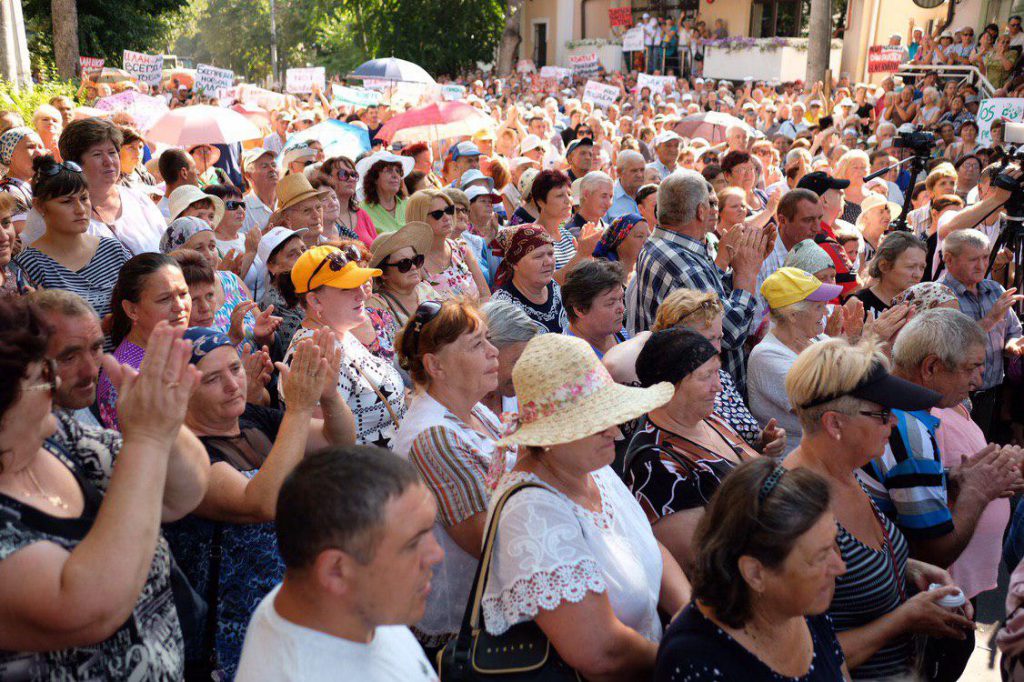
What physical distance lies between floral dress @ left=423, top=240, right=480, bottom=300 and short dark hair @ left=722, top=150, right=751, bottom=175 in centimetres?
282

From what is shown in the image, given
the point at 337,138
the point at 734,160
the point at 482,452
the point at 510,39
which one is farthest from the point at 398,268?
the point at 510,39

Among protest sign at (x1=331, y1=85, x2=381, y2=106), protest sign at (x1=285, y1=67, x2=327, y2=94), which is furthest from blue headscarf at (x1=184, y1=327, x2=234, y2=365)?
protest sign at (x1=285, y1=67, x2=327, y2=94)

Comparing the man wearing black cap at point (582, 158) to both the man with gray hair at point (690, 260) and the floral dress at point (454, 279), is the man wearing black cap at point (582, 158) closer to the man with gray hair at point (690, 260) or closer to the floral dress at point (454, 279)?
the floral dress at point (454, 279)

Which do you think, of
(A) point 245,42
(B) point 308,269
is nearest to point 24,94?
(B) point 308,269

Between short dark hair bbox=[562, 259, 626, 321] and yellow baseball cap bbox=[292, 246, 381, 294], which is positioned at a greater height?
yellow baseball cap bbox=[292, 246, 381, 294]

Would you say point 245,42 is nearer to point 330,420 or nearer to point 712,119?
point 712,119

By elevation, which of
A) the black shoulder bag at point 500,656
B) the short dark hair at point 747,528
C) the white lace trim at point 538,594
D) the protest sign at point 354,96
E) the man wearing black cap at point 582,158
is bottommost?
the black shoulder bag at point 500,656

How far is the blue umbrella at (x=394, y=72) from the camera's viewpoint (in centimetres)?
1495

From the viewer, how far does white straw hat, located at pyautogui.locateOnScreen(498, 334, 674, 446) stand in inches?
96.5

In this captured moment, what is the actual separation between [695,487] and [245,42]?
62.6m

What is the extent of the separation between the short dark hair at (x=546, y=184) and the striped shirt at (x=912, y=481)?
3572 mm

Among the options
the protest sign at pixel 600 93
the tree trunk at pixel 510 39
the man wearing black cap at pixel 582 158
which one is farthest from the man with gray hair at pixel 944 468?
the tree trunk at pixel 510 39

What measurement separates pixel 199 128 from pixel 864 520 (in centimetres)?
720

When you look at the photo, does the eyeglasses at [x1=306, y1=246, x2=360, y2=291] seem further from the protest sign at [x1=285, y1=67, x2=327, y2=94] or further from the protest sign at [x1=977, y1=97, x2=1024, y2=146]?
the protest sign at [x1=285, y1=67, x2=327, y2=94]
